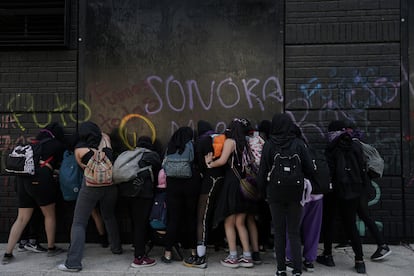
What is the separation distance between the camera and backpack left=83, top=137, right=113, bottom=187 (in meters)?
4.67

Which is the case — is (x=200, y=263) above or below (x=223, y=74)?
below

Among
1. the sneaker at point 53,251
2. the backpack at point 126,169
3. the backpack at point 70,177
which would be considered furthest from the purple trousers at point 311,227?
the sneaker at point 53,251

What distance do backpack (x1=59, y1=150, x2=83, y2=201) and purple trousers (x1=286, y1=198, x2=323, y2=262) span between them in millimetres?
2871

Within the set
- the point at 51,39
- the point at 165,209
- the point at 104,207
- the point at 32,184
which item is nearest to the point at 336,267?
the point at 165,209

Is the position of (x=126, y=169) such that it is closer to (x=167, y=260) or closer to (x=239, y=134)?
(x=167, y=260)

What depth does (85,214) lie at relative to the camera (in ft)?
15.6

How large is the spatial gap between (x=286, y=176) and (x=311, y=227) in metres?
1.04

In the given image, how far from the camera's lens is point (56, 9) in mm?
5965

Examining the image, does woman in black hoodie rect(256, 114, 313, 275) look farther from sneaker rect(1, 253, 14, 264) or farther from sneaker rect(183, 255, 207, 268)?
sneaker rect(1, 253, 14, 264)

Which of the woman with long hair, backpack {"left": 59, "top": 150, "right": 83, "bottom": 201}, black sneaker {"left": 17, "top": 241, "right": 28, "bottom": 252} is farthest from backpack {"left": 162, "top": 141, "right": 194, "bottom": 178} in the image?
black sneaker {"left": 17, "top": 241, "right": 28, "bottom": 252}

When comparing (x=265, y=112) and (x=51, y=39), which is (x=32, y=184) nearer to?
(x=51, y=39)

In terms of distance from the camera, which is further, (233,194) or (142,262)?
→ (142,262)

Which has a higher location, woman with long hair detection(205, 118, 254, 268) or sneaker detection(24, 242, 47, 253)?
woman with long hair detection(205, 118, 254, 268)

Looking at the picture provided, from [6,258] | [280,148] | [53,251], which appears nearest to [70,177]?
[53,251]
